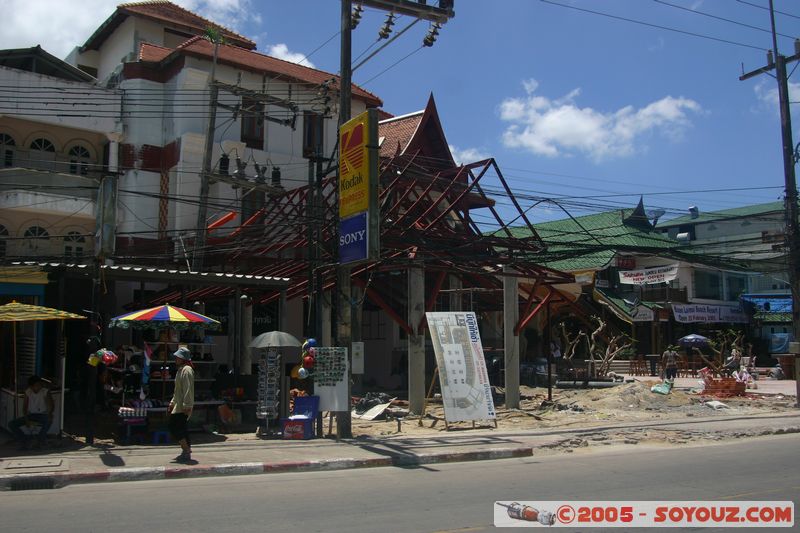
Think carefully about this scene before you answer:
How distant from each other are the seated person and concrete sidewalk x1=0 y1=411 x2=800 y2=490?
599 millimetres

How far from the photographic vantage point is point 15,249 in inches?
991

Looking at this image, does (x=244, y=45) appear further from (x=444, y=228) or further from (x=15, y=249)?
(x=444, y=228)

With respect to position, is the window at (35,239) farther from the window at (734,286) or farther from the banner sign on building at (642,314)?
the window at (734,286)

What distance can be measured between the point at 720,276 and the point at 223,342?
113ft

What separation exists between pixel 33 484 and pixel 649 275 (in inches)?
1437

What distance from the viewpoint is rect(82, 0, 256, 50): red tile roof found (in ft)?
101

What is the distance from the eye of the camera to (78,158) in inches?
1061

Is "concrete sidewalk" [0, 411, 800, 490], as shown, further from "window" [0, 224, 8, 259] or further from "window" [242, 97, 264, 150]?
"window" [242, 97, 264, 150]

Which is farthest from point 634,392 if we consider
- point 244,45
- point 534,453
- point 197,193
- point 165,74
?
point 244,45

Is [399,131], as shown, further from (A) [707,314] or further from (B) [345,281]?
(A) [707,314]

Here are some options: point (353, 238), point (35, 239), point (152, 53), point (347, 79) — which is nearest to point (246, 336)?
point (353, 238)

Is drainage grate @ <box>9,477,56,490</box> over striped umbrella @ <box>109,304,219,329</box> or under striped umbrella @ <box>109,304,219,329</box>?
under

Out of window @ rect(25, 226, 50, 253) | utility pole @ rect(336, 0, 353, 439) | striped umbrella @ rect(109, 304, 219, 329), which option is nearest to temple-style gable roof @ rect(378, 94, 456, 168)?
window @ rect(25, 226, 50, 253)

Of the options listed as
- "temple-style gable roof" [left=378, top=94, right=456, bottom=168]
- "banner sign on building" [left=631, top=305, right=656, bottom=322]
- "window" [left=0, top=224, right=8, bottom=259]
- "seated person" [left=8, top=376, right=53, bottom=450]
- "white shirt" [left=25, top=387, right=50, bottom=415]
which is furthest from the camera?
"banner sign on building" [left=631, top=305, right=656, bottom=322]
